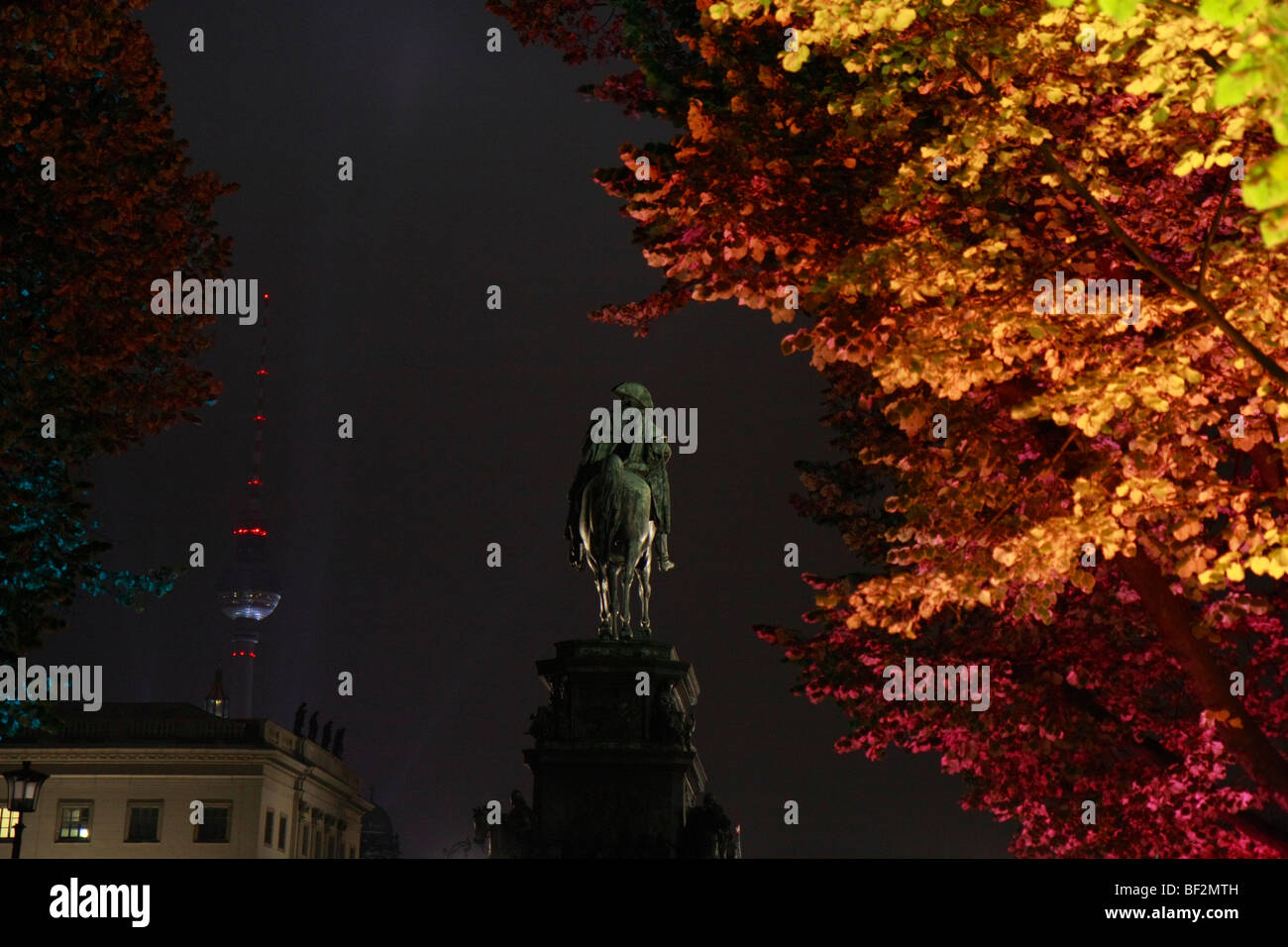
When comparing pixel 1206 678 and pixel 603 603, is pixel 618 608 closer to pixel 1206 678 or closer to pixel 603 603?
pixel 603 603

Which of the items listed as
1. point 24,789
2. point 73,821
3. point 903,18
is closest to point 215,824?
point 73,821

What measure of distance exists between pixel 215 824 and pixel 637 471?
68.8 meters

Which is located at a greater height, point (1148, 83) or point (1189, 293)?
point (1148, 83)

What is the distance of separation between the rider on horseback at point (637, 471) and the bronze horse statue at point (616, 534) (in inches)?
4.5

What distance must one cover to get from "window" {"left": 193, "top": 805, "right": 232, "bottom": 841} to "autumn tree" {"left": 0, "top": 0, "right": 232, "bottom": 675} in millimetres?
72306

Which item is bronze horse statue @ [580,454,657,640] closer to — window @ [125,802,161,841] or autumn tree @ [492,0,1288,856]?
autumn tree @ [492,0,1288,856]

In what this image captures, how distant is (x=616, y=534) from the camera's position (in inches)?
882

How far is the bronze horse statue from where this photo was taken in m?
22.3

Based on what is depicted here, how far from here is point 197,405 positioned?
56.1ft

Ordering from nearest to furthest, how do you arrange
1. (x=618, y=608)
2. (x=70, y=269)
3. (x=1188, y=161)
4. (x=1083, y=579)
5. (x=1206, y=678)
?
(x=1188, y=161) < (x=1083, y=579) < (x=1206, y=678) < (x=70, y=269) < (x=618, y=608)

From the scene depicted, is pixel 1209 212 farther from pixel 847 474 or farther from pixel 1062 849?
pixel 1062 849

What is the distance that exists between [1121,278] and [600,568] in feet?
37.8

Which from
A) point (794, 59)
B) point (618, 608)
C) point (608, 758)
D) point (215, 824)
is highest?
point (794, 59)

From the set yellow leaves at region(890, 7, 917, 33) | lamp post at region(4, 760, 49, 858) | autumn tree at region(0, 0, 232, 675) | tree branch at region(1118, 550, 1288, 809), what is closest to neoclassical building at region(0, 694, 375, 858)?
lamp post at region(4, 760, 49, 858)
